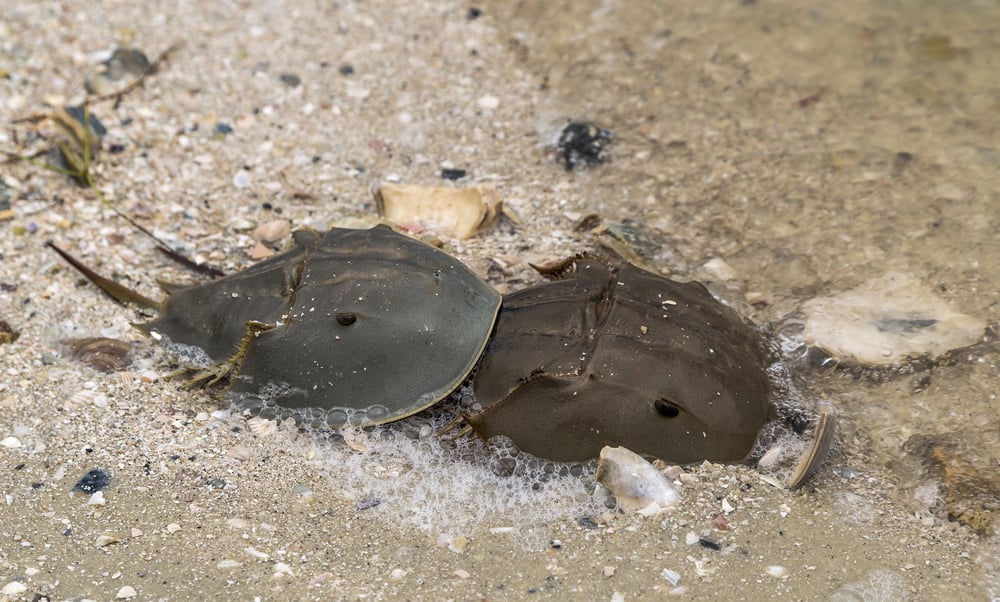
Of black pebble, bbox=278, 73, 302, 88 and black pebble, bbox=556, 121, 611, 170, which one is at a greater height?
black pebble, bbox=278, 73, 302, 88

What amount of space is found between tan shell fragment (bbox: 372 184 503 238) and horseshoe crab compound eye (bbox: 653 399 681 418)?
1307 millimetres

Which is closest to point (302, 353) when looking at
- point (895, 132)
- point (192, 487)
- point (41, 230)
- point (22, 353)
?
point (192, 487)

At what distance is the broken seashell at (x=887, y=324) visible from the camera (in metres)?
2.88

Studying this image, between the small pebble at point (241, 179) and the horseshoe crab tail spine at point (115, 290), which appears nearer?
the horseshoe crab tail spine at point (115, 290)

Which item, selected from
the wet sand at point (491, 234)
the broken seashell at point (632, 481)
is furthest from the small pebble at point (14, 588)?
the broken seashell at point (632, 481)

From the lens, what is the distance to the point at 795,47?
421 cm

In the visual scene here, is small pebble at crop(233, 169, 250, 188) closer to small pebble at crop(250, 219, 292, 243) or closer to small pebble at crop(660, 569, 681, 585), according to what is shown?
small pebble at crop(250, 219, 292, 243)

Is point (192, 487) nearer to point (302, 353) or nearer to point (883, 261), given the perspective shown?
point (302, 353)

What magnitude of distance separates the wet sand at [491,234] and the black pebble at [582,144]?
0.06 metres

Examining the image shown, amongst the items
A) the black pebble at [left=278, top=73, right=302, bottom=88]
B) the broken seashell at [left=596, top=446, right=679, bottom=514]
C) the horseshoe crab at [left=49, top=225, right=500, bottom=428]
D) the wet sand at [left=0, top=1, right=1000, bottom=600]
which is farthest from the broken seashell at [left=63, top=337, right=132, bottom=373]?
the black pebble at [left=278, top=73, right=302, bottom=88]

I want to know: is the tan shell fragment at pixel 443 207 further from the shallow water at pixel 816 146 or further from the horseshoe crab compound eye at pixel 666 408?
the horseshoe crab compound eye at pixel 666 408

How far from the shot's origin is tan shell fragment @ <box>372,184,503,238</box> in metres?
3.47

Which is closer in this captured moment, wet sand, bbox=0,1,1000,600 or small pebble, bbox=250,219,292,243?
wet sand, bbox=0,1,1000,600

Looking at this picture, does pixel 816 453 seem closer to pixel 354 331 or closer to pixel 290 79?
pixel 354 331
